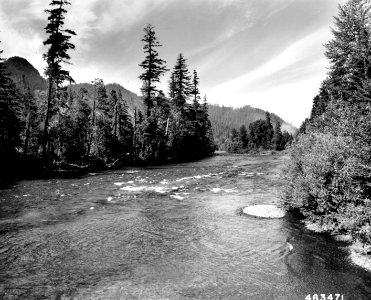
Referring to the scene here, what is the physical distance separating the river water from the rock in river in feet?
1.77

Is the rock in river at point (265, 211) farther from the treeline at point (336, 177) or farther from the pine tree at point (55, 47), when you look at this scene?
the pine tree at point (55, 47)

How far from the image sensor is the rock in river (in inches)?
565

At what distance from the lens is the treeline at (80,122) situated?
3073cm

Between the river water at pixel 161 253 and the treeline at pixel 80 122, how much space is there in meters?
17.8

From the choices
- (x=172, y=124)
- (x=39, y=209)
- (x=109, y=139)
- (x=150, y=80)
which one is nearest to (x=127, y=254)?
(x=39, y=209)

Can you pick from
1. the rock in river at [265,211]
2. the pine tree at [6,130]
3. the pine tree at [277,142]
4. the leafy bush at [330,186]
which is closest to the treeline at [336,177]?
the leafy bush at [330,186]

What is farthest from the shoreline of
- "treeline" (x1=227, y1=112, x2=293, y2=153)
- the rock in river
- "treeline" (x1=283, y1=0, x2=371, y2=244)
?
"treeline" (x1=227, y1=112, x2=293, y2=153)

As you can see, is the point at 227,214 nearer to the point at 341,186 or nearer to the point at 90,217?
the point at 341,186

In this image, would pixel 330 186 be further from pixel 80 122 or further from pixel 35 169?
pixel 80 122

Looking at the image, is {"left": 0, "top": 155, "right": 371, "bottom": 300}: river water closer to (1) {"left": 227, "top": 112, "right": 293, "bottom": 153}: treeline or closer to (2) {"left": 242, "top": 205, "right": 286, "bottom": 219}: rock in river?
(2) {"left": 242, "top": 205, "right": 286, "bottom": 219}: rock in river

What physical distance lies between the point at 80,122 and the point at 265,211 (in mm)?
32311

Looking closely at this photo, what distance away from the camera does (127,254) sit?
9750mm

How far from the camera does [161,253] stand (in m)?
9.89

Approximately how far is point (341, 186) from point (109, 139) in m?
36.4
